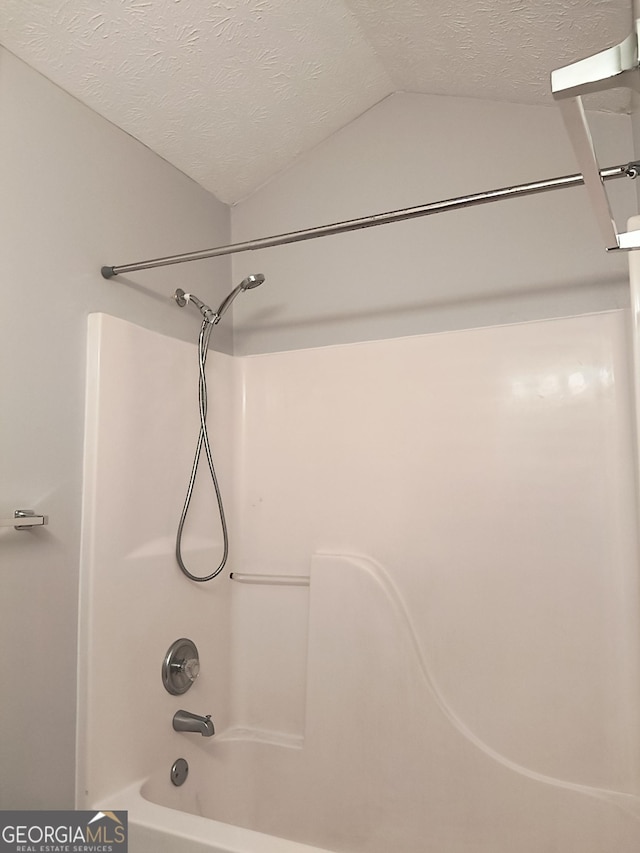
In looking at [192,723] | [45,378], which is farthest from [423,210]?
[192,723]

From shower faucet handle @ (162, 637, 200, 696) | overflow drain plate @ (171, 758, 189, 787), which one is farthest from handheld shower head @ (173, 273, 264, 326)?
overflow drain plate @ (171, 758, 189, 787)

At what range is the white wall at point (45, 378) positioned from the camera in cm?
139

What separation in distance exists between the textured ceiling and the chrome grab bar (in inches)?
43.0

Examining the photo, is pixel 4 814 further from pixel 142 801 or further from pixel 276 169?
pixel 276 169

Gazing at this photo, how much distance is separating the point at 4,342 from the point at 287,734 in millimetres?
1441

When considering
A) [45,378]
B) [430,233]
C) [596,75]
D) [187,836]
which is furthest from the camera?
[430,233]

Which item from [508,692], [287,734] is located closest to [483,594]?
[508,692]

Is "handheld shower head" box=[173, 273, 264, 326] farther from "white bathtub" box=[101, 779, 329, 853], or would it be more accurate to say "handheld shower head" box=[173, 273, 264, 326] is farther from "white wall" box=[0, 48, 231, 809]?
"white bathtub" box=[101, 779, 329, 853]

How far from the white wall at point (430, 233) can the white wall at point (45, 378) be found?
2.09ft

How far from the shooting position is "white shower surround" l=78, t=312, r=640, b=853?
1.62m

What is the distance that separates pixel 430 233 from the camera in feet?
6.52

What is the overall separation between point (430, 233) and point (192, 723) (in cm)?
165

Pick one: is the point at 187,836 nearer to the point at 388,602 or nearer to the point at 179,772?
the point at 179,772

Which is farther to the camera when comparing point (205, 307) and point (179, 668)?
point (205, 307)
